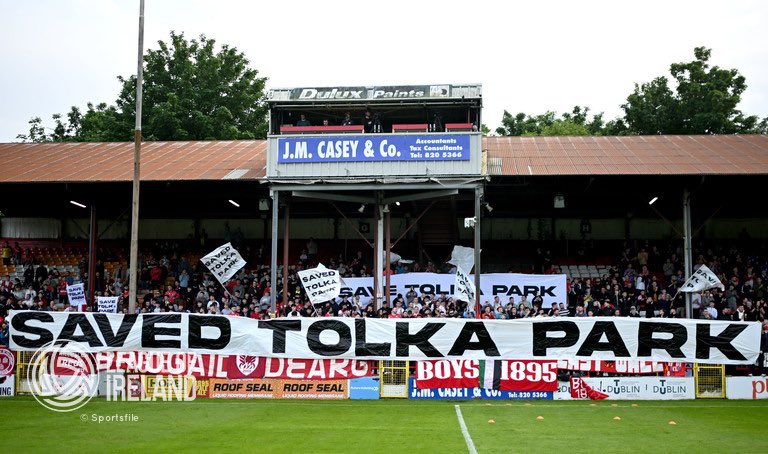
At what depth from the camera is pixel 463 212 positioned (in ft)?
120

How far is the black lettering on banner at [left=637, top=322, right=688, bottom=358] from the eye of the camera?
21531 millimetres

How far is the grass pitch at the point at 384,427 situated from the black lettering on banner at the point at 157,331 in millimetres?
2249

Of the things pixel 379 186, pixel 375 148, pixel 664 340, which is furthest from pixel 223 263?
pixel 664 340

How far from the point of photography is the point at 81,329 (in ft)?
74.0

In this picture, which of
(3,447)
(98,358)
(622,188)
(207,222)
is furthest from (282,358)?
(207,222)

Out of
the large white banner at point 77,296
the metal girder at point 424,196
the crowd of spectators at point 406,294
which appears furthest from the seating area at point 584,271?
the large white banner at point 77,296

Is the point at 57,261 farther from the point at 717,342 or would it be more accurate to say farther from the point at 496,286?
the point at 717,342

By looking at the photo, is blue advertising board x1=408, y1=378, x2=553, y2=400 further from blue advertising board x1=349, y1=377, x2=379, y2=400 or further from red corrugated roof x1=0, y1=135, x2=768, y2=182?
red corrugated roof x1=0, y1=135, x2=768, y2=182

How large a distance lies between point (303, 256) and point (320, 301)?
6.99 m

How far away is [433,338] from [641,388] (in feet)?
19.1

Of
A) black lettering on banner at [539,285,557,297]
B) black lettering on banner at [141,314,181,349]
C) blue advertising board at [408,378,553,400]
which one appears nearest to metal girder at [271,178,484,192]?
black lettering on banner at [539,285,557,297]

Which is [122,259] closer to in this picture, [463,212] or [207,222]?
[207,222]

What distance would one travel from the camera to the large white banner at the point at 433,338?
21562 millimetres

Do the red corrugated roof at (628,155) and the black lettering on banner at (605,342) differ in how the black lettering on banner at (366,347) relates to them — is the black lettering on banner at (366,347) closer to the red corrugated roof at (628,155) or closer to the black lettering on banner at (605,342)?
the black lettering on banner at (605,342)
